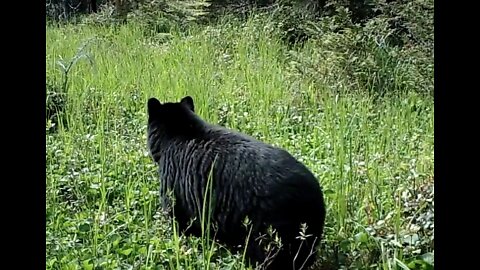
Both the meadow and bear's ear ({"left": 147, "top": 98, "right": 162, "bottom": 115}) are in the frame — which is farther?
bear's ear ({"left": 147, "top": 98, "right": 162, "bottom": 115})

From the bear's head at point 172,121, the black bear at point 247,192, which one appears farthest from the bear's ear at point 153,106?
the black bear at point 247,192

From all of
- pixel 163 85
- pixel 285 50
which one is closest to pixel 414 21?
pixel 285 50

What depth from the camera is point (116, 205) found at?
3.88 m

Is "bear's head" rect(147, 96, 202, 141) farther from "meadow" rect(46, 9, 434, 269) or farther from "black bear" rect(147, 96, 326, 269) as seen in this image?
"meadow" rect(46, 9, 434, 269)

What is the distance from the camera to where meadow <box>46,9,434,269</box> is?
3.18m

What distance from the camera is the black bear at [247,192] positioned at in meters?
2.94

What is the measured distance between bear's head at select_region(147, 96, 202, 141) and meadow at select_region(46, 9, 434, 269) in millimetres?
376

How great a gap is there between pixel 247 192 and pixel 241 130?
2.23m

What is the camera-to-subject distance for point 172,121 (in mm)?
4012

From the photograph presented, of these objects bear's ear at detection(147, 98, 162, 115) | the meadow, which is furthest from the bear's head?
the meadow

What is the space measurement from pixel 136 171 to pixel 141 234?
2.98 feet

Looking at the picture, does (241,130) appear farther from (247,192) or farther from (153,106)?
(247,192)

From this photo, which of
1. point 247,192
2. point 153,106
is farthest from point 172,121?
point 247,192
